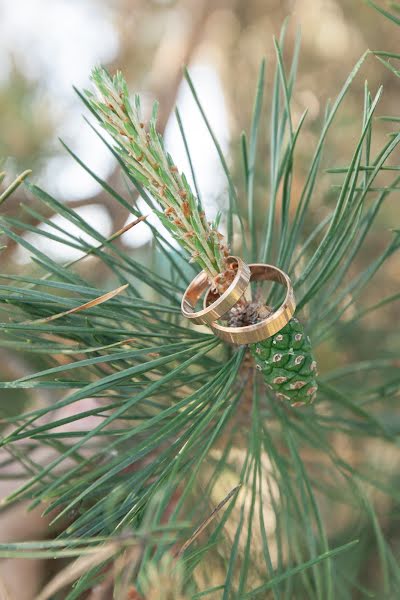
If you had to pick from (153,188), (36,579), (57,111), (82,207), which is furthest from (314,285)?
(57,111)

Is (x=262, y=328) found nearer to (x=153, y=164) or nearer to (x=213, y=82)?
(x=153, y=164)

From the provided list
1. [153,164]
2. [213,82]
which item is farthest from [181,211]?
[213,82]

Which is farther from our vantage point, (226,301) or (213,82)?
(213,82)

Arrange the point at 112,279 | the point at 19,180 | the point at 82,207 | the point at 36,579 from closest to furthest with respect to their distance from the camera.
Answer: the point at 19,180
the point at 36,579
the point at 82,207
the point at 112,279

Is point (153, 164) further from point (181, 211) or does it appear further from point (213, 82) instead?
point (213, 82)

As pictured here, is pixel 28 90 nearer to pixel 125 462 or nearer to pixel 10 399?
pixel 10 399

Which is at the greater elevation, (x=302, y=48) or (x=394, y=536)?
(x=302, y=48)

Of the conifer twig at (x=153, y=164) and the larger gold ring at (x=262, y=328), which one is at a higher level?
the conifer twig at (x=153, y=164)
